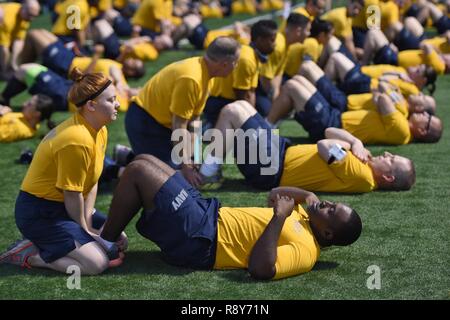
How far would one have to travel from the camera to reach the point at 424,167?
7688mm

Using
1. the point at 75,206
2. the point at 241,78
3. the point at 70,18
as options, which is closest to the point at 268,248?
the point at 75,206

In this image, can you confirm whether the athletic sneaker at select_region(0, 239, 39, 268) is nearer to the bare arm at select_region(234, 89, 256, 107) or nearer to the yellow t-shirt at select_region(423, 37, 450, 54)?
the bare arm at select_region(234, 89, 256, 107)

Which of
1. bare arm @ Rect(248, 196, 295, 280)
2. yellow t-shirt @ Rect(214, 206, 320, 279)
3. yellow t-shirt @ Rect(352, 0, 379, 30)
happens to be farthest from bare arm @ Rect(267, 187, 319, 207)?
yellow t-shirt @ Rect(352, 0, 379, 30)

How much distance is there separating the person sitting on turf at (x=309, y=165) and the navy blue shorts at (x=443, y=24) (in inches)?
326

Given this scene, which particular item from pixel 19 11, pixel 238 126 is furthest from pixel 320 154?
pixel 19 11

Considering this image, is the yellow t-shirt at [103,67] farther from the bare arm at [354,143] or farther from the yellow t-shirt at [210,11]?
the yellow t-shirt at [210,11]

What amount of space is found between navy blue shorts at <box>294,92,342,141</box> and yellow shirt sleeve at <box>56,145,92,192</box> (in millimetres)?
3441

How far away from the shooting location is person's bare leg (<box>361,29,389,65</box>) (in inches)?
456

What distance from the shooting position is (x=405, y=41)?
1253 cm

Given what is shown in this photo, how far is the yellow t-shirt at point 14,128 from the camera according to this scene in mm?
8672

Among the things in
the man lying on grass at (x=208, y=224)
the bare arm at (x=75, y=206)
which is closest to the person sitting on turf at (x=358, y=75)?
the man lying on grass at (x=208, y=224)

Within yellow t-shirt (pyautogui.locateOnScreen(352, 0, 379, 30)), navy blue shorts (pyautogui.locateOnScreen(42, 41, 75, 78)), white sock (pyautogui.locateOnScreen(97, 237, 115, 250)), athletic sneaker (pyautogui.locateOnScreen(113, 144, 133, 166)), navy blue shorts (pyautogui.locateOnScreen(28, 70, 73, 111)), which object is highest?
yellow t-shirt (pyautogui.locateOnScreen(352, 0, 379, 30))

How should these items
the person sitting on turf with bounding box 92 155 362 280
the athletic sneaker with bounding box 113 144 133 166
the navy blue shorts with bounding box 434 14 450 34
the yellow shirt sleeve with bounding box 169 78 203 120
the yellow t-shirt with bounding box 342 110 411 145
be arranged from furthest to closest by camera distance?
the navy blue shorts with bounding box 434 14 450 34, the yellow t-shirt with bounding box 342 110 411 145, the athletic sneaker with bounding box 113 144 133 166, the yellow shirt sleeve with bounding box 169 78 203 120, the person sitting on turf with bounding box 92 155 362 280

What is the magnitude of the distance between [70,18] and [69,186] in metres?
7.38
